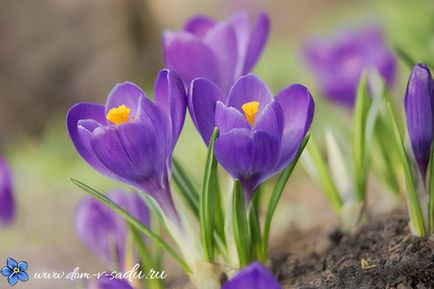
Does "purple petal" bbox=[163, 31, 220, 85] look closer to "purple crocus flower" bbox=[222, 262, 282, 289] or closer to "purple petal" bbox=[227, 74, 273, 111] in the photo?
"purple petal" bbox=[227, 74, 273, 111]

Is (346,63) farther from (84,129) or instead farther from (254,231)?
(84,129)

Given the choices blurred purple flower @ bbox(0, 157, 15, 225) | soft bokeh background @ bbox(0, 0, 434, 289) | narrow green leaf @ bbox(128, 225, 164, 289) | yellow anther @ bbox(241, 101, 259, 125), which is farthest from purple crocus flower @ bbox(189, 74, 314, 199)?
soft bokeh background @ bbox(0, 0, 434, 289)

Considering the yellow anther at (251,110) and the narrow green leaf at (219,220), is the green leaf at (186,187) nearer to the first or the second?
the narrow green leaf at (219,220)

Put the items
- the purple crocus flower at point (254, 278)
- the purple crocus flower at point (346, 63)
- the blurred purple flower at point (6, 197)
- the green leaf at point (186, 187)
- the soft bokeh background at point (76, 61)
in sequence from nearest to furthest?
the purple crocus flower at point (254, 278) < the green leaf at point (186, 187) < the blurred purple flower at point (6, 197) < the purple crocus flower at point (346, 63) < the soft bokeh background at point (76, 61)

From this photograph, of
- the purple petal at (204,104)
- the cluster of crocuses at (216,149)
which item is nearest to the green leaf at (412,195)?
the cluster of crocuses at (216,149)

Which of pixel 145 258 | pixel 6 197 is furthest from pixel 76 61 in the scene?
pixel 145 258
